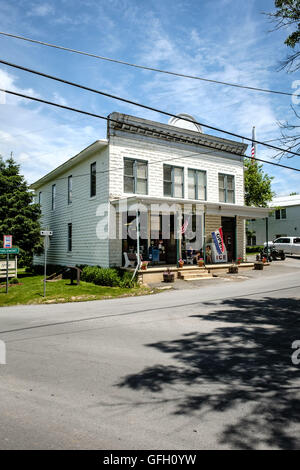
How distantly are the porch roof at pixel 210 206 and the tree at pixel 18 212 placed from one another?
9254 mm

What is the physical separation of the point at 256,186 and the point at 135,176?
2698cm

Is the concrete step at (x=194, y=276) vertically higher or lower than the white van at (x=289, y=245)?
lower

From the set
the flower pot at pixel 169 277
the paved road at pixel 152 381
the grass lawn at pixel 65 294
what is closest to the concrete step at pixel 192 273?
the flower pot at pixel 169 277

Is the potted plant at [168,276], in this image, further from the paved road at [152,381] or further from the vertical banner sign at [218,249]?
the paved road at [152,381]

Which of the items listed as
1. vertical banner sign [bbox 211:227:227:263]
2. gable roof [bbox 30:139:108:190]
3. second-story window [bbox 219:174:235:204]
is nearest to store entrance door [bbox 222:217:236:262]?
second-story window [bbox 219:174:235:204]

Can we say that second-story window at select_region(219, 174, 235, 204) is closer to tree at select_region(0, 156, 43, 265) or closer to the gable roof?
the gable roof

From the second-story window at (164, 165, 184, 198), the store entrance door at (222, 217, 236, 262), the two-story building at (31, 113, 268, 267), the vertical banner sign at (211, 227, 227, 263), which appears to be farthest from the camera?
the store entrance door at (222, 217, 236, 262)

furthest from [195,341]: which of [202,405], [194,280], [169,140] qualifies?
[169,140]

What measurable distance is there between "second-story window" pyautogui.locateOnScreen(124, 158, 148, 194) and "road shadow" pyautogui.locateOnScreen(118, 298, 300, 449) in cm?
1177

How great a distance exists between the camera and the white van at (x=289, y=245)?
30.2 meters

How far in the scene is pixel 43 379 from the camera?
494 cm

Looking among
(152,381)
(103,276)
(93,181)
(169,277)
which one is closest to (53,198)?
(93,181)

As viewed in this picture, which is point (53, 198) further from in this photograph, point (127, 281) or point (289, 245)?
point (289, 245)

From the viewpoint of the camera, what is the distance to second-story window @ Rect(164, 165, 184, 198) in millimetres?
20016
